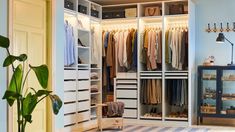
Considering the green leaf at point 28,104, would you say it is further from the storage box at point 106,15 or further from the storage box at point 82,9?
the storage box at point 106,15

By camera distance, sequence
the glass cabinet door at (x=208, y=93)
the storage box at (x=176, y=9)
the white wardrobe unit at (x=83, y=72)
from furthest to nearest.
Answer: the storage box at (x=176, y=9) < the glass cabinet door at (x=208, y=93) < the white wardrobe unit at (x=83, y=72)

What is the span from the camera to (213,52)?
7652 millimetres

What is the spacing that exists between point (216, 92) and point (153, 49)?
1617 millimetres

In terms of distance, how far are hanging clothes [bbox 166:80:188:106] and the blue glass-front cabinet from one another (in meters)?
0.32

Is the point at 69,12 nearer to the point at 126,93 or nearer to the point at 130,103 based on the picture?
the point at 126,93

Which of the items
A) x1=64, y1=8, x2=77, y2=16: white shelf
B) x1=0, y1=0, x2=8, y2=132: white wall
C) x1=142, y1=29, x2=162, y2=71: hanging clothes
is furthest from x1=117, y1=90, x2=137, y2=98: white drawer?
x1=0, y1=0, x2=8, y2=132: white wall

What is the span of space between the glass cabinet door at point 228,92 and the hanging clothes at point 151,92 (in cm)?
133

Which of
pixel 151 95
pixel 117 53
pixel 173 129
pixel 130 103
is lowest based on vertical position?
pixel 173 129

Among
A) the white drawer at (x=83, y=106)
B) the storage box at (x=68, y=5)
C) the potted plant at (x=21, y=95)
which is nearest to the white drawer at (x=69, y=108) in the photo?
the white drawer at (x=83, y=106)

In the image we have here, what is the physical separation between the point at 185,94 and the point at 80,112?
88.8 inches

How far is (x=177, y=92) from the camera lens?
24.3 ft

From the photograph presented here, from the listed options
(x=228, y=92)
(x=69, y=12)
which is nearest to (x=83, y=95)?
(x=69, y=12)

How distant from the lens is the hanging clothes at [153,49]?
7547 millimetres

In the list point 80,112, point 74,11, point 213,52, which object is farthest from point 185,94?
point 74,11
